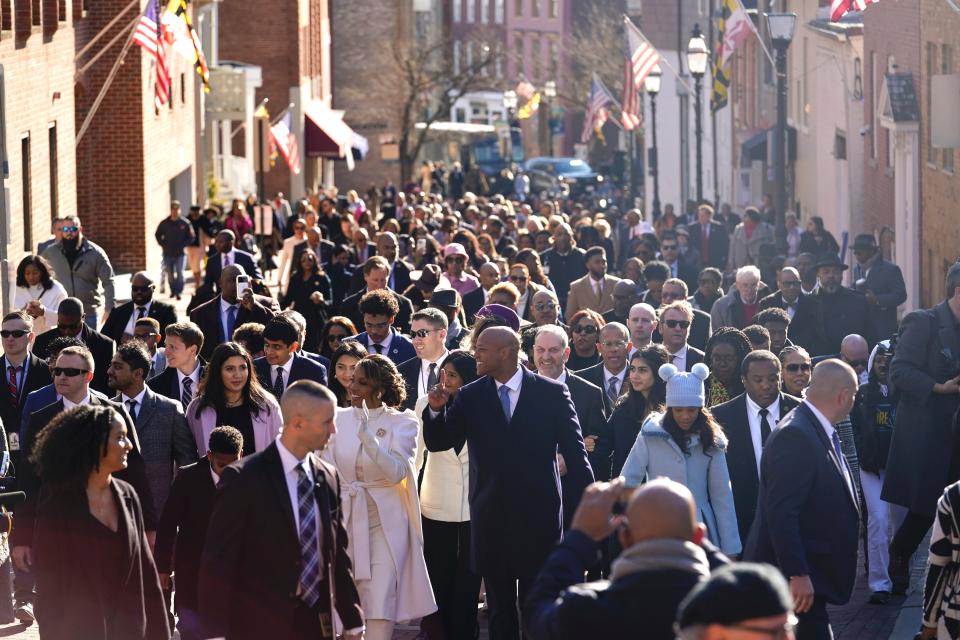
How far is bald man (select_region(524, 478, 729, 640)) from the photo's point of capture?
554 centimetres

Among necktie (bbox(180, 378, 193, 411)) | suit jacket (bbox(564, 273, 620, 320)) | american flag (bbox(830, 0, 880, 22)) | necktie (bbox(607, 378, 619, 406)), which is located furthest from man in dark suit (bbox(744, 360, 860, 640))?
american flag (bbox(830, 0, 880, 22))

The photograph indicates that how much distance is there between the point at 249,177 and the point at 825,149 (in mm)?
23528

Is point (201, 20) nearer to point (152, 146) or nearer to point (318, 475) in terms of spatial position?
point (152, 146)

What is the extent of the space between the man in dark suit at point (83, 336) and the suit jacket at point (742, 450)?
476 centimetres

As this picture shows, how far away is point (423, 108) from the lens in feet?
267

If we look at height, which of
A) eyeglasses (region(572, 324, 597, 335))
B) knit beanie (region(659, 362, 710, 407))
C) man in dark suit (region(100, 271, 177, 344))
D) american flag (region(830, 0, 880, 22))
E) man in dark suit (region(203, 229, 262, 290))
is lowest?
knit beanie (region(659, 362, 710, 407))

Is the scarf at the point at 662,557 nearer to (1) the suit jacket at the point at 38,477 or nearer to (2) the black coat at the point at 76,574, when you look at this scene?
(2) the black coat at the point at 76,574

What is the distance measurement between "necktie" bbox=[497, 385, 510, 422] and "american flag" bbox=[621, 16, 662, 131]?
2887 cm

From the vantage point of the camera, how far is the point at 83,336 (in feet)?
45.2

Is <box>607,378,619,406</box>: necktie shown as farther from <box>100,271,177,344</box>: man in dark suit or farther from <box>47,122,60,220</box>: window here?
<box>47,122,60,220</box>: window

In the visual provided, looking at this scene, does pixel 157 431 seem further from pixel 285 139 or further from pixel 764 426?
pixel 285 139

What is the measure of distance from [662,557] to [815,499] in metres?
3.18

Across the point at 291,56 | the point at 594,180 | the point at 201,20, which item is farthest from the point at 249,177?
the point at 594,180

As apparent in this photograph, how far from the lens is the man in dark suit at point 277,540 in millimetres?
7410
